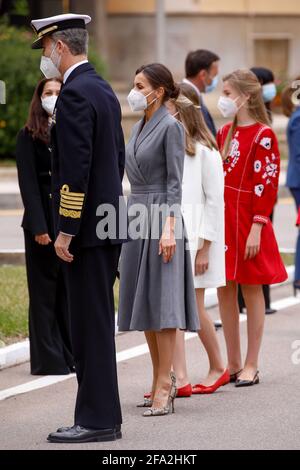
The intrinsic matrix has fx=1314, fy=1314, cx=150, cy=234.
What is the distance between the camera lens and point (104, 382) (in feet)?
21.7

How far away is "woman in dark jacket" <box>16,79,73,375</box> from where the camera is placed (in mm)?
8422

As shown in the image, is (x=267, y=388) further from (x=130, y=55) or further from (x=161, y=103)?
(x=130, y=55)

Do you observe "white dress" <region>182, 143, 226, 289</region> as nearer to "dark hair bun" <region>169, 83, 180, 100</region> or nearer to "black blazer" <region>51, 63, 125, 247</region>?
"dark hair bun" <region>169, 83, 180, 100</region>

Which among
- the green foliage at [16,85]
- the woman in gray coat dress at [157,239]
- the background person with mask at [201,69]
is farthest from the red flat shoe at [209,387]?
the green foliage at [16,85]

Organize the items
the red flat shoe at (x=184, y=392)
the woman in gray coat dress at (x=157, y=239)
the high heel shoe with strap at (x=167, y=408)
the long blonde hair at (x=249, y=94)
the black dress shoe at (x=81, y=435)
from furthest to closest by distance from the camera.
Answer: the long blonde hair at (x=249, y=94) → the red flat shoe at (x=184, y=392) → the high heel shoe with strap at (x=167, y=408) → the woman in gray coat dress at (x=157, y=239) → the black dress shoe at (x=81, y=435)

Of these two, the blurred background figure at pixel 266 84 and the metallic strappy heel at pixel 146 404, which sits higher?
the blurred background figure at pixel 266 84

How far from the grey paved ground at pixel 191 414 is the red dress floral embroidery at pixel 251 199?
708mm

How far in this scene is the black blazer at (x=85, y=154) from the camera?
638 cm

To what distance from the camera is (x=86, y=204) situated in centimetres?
651

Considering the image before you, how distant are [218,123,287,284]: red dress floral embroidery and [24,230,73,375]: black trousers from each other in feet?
3.93

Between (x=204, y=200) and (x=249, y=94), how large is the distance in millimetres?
794

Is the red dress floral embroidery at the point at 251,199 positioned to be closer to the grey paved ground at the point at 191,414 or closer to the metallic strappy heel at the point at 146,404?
the grey paved ground at the point at 191,414
